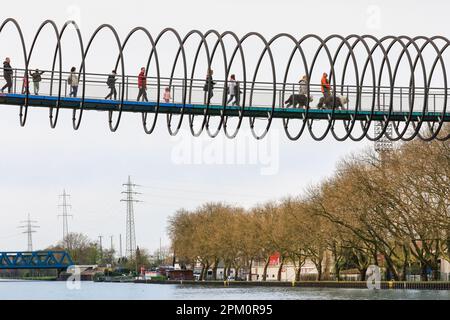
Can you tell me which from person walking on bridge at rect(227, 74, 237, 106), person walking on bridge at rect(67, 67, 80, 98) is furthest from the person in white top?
person walking on bridge at rect(67, 67, 80, 98)

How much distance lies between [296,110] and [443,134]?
37638 mm

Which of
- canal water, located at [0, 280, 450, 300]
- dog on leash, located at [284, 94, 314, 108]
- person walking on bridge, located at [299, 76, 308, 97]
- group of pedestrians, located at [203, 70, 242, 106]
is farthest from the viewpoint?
canal water, located at [0, 280, 450, 300]

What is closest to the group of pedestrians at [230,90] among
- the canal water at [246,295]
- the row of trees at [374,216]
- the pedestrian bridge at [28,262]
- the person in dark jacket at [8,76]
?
the person in dark jacket at [8,76]

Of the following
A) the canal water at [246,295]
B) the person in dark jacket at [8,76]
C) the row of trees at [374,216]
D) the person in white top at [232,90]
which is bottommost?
the canal water at [246,295]

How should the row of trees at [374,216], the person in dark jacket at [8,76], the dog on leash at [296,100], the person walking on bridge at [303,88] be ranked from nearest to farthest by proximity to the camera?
1. the person in dark jacket at [8,76]
2. the person walking on bridge at [303,88]
3. the dog on leash at [296,100]
4. the row of trees at [374,216]

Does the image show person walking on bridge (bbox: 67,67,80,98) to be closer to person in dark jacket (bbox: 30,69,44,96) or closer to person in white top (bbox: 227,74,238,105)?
person in dark jacket (bbox: 30,69,44,96)

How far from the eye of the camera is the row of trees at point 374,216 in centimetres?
9044

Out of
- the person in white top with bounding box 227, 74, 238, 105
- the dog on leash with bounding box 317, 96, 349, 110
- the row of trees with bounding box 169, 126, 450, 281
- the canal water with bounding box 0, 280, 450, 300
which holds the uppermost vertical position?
the person in white top with bounding box 227, 74, 238, 105

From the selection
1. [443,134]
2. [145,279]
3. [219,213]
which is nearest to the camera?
[443,134]

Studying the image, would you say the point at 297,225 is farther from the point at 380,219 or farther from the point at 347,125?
the point at 347,125

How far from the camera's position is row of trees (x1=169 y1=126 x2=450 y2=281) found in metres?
90.4

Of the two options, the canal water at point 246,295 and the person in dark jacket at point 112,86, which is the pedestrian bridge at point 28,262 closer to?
the canal water at point 246,295
